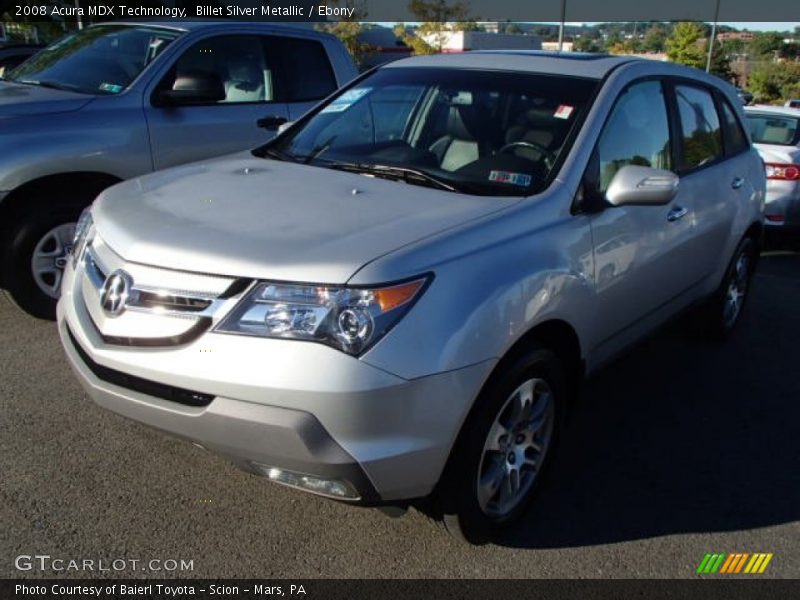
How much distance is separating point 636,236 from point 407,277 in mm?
1516

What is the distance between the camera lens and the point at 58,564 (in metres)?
2.64

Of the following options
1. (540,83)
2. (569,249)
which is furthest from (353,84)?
(569,249)

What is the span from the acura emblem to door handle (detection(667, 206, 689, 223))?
8.30 ft

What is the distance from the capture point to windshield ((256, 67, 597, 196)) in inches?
127

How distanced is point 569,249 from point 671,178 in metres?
0.60

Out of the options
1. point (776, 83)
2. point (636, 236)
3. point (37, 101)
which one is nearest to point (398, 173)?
point (636, 236)

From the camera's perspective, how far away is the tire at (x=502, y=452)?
8.50 ft

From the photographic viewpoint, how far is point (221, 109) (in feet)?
18.0

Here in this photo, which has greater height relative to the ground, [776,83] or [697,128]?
[697,128]

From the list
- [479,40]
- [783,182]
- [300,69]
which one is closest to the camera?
[300,69]

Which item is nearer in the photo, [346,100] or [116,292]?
[116,292]

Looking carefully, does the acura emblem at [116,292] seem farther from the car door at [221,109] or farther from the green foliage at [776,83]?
the green foliage at [776,83]

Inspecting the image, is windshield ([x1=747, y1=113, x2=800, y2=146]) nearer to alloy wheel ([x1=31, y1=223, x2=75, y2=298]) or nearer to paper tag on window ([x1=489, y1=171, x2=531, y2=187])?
paper tag on window ([x1=489, y1=171, x2=531, y2=187])

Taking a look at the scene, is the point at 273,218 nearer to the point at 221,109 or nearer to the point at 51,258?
the point at 51,258
